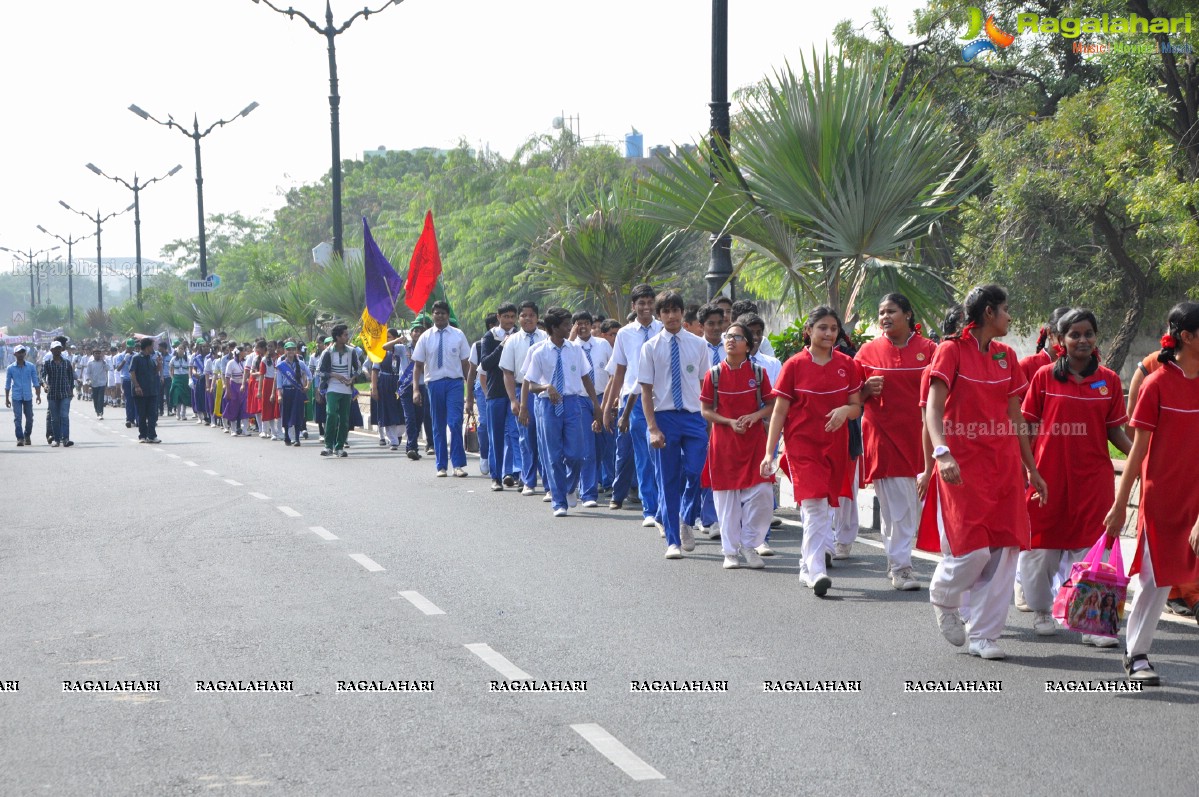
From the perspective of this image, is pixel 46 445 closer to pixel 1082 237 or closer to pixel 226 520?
pixel 226 520

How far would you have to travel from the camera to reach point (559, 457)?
46.2ft

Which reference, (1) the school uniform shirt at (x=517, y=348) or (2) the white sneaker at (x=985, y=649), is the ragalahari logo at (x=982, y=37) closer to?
(1) the school uniform shirt at (x=517, y=348)

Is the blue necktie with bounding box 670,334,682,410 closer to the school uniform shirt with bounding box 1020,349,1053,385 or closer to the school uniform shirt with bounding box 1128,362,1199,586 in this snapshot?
the school uniform shirt with bounding box 1020,349,1053,385

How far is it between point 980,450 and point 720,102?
25.3 feet

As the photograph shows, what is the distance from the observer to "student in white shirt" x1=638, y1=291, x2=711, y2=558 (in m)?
11.0

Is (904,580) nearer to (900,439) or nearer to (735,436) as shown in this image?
(900,439)

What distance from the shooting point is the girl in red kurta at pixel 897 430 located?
9416 mm

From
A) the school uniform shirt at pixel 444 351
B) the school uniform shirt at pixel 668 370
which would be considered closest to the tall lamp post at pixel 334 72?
the school uniform shirt at pixel 444 351

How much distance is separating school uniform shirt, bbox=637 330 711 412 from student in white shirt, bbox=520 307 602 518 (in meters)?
3.06

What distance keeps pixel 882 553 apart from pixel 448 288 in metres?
37.3

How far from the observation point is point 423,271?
24.6 meters

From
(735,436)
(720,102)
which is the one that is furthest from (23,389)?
(735,436)

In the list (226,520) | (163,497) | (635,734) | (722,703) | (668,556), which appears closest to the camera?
(635,734)

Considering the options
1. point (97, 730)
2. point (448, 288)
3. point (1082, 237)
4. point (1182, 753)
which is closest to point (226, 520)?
point (97, 730)
